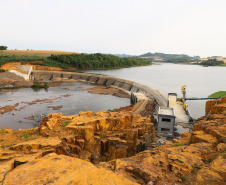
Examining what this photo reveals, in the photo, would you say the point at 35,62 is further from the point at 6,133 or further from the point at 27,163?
the point at 27,163

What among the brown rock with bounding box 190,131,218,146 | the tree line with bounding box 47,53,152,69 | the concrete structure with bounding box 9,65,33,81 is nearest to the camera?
the brown rock with bounding box 190,131,218,146

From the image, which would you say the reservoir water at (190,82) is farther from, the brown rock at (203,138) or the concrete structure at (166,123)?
the brown rock at (203,138)

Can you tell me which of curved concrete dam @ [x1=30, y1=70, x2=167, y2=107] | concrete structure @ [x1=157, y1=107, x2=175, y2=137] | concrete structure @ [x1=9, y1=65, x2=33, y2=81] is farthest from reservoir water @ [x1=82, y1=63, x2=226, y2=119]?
concrete structure @ [x1=9, y1=65, x2=33, y2=81]

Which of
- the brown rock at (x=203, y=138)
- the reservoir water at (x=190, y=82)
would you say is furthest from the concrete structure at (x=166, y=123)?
the reservoir water at (x=190, y=82)

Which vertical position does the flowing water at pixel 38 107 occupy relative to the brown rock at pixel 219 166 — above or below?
below

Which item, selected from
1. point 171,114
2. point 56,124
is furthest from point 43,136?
point 171,114

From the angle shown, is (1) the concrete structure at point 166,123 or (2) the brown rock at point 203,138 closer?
(2) the brown rock at point 203,138

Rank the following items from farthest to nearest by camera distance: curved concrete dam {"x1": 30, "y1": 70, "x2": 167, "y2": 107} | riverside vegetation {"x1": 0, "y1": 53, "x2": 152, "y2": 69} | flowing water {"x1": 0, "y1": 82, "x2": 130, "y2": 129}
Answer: riverside vegetation {"x1": 0, "y1": 53, "x2": 152, "y2": 69} < curved concrete dam {"x1": 30, "y1": 70, "x2": 167, "y2": 107} < flowing water {"x1": 0, "y1": 82, "x2": 130, "y2": 129}

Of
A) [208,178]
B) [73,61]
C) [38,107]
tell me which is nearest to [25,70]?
[73,61]

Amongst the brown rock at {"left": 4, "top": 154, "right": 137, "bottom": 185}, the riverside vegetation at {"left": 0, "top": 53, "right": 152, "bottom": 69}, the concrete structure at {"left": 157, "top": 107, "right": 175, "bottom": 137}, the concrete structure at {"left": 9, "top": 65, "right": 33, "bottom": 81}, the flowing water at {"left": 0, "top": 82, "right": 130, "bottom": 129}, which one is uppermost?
the riverside vegetation at {"left": 0, "top": 53, "right": 152, "bottom": 69}

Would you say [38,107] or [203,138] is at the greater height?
[203,138]

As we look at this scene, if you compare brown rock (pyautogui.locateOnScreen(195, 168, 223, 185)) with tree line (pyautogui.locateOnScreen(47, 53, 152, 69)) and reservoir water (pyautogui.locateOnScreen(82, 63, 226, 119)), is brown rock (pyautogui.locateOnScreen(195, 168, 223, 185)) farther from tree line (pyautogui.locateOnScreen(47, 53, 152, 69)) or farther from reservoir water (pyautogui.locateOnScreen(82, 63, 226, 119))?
tree line (pyautogui.locateOnScreen(47, 53, 152, 69))

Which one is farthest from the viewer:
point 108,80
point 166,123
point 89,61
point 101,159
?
point 89,61

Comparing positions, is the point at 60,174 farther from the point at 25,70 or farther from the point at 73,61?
the point at 73,61
